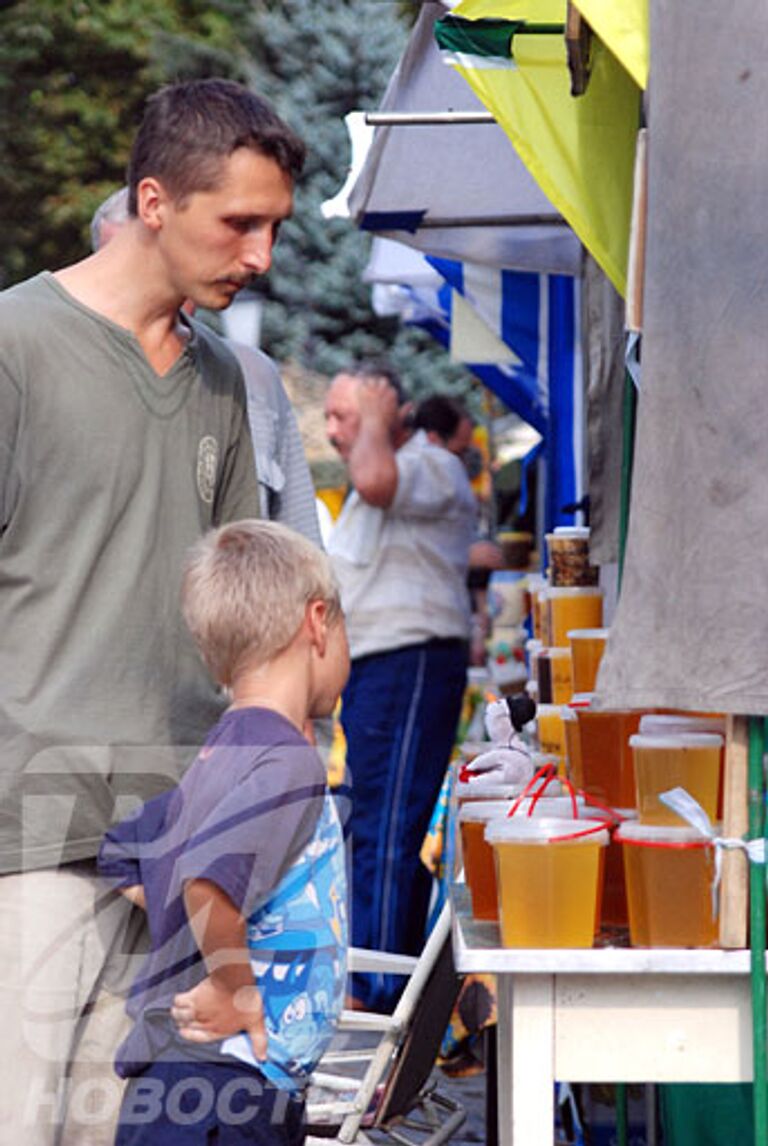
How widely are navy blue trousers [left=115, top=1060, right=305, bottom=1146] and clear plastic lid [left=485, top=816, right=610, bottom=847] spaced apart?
485 mm

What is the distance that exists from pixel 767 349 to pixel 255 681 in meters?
Answer: 0.85

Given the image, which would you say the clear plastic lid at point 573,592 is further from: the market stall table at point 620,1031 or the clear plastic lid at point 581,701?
the market stall table at point 620,1031

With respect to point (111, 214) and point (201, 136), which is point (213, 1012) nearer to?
point (201, 136)

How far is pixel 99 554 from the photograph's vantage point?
2820mm

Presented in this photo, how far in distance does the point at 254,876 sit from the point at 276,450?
1.38 meters

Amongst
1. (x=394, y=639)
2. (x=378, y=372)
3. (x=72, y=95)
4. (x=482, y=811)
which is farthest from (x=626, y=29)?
(x=72, y=95)

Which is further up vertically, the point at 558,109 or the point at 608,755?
the point at 558,109

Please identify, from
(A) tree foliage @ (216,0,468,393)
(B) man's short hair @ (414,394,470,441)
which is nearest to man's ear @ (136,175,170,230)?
(B) man's short hair @ (414,394,470,441)

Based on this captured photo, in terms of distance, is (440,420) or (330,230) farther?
(330,230)

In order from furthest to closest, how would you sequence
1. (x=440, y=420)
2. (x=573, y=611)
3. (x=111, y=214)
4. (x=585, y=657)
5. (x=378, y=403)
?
(x=440, y=420) → (x=378, y=403) → (x=573, y=611) → (x=585, y=657) → (x=111, y=214)

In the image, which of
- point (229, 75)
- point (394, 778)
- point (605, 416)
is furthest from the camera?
point (229, 75)

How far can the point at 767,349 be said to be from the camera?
2.46 m

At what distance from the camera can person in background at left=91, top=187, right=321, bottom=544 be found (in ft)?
12.3

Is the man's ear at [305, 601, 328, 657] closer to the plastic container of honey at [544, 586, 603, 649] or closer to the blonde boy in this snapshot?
the blonde boy
